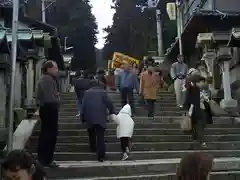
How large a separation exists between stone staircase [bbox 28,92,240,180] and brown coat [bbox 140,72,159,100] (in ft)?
3.13

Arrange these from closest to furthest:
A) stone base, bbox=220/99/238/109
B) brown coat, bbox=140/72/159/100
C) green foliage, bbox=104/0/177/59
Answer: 1. brown coat, bbox=140/72/159/100
2. stone base, bbox=220/99/238/109
3. green foliage, bbox=104/0/177/59

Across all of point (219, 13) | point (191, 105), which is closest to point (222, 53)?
point (219, 13)

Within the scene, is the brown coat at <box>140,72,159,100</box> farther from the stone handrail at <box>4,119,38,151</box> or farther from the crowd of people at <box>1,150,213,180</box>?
the crowd of people at <box>1,150,213,180</box>

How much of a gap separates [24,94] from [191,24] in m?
7.48

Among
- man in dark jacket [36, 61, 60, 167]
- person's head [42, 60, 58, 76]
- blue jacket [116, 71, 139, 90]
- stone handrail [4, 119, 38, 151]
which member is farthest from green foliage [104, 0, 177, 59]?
man in dark jacket [36, 61, 60, 167]

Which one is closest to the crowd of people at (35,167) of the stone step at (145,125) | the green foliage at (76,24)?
the stone step at (145,125)

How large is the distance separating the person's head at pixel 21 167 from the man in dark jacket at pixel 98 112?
18.7 feet

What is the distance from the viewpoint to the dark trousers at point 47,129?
26.6ft

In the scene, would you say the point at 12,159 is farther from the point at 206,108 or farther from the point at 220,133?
the point at 220,133

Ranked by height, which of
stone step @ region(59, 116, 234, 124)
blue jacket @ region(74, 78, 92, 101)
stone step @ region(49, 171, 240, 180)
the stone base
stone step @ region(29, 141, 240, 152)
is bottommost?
stone step @ region(49, 171, 240, 180)

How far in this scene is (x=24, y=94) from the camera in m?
16.9

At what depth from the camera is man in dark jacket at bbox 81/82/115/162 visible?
9.26 metres

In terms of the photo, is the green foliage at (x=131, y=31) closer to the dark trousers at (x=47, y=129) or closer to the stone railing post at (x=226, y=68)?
the stone railing post at (x=226, y=68)

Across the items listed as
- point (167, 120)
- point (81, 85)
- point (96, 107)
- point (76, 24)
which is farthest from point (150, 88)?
point (76, 24)
